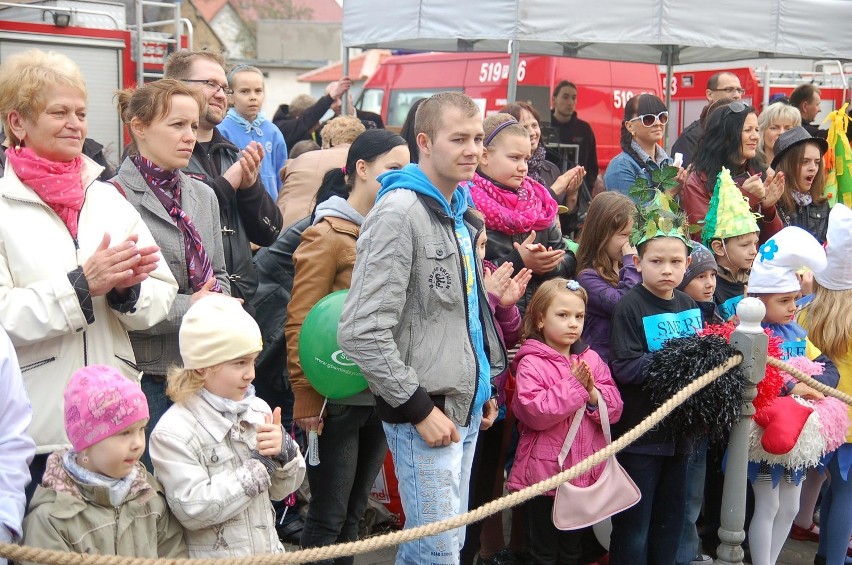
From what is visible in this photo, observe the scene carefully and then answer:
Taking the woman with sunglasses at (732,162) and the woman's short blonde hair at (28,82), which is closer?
the woman's short blonde hair at (28,82)

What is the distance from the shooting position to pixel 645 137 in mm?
6574

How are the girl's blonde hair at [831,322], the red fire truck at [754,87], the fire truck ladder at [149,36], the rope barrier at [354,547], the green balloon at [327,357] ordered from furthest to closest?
the red fire truck at [754,87]
the fire truck ladder at [149,36]
the girl's blonde hair at [831,322]
the green balloon at [327,357]
the rope barrier at [354,547]

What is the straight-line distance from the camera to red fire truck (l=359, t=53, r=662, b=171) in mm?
11133

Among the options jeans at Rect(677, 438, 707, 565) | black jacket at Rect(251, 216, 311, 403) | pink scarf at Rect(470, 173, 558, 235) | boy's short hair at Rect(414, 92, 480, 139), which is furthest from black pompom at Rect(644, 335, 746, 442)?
black jacket at Rect(251, 216, 311, 403)

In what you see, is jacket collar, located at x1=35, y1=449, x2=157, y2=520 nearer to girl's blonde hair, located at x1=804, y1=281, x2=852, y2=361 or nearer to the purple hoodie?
the purple hoodie

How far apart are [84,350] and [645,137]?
4414 millimetres

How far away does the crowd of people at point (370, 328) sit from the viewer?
303 centimetres

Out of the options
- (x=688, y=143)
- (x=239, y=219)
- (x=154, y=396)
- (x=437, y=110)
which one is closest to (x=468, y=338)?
(x=437, y=110)

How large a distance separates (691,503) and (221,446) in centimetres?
258

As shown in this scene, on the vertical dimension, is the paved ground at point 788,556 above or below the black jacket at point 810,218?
below

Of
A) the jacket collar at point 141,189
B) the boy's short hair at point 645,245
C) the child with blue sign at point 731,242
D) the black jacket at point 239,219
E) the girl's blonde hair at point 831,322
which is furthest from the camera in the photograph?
the child with blue sign at point 731,242

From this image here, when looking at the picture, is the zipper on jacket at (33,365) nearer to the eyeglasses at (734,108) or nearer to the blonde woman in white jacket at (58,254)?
the blonde woman in white jacket at (58,254)

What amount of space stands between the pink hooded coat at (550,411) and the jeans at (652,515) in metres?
0.23

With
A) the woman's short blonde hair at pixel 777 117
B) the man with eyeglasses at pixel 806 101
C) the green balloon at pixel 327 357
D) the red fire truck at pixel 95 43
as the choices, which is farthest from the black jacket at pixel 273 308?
the man with eyeglasses at pixel 806 101
